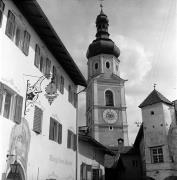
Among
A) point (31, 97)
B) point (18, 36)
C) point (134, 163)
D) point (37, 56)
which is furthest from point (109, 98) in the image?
point (18, 36)

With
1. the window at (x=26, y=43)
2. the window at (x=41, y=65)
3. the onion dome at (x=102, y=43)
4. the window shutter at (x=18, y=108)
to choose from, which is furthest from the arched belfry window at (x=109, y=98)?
the window shutter at (x=18, y=108)

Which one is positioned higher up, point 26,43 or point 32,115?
Answer: point 26,43

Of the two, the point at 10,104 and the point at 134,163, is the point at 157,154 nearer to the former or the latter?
the point at 134,163

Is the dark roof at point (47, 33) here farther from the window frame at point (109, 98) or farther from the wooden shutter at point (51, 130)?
the window frame at point (109, 98)

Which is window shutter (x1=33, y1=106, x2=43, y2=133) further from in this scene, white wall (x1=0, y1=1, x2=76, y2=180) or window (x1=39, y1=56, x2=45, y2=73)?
window (x1=39, y1=56, x2=45, y2=73)

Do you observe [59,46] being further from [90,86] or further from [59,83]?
[90,86]

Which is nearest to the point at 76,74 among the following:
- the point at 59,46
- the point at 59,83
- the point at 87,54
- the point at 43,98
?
the point at 59,83

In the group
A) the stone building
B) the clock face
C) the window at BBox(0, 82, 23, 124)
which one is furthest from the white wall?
the clock face

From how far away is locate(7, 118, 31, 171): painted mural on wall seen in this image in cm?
1059

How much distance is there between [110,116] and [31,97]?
41.5 metres

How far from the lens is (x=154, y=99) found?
32625mm

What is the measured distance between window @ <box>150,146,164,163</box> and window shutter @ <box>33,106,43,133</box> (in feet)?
65.6

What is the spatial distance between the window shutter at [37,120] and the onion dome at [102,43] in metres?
45.6

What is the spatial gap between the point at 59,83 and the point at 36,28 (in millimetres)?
4389
